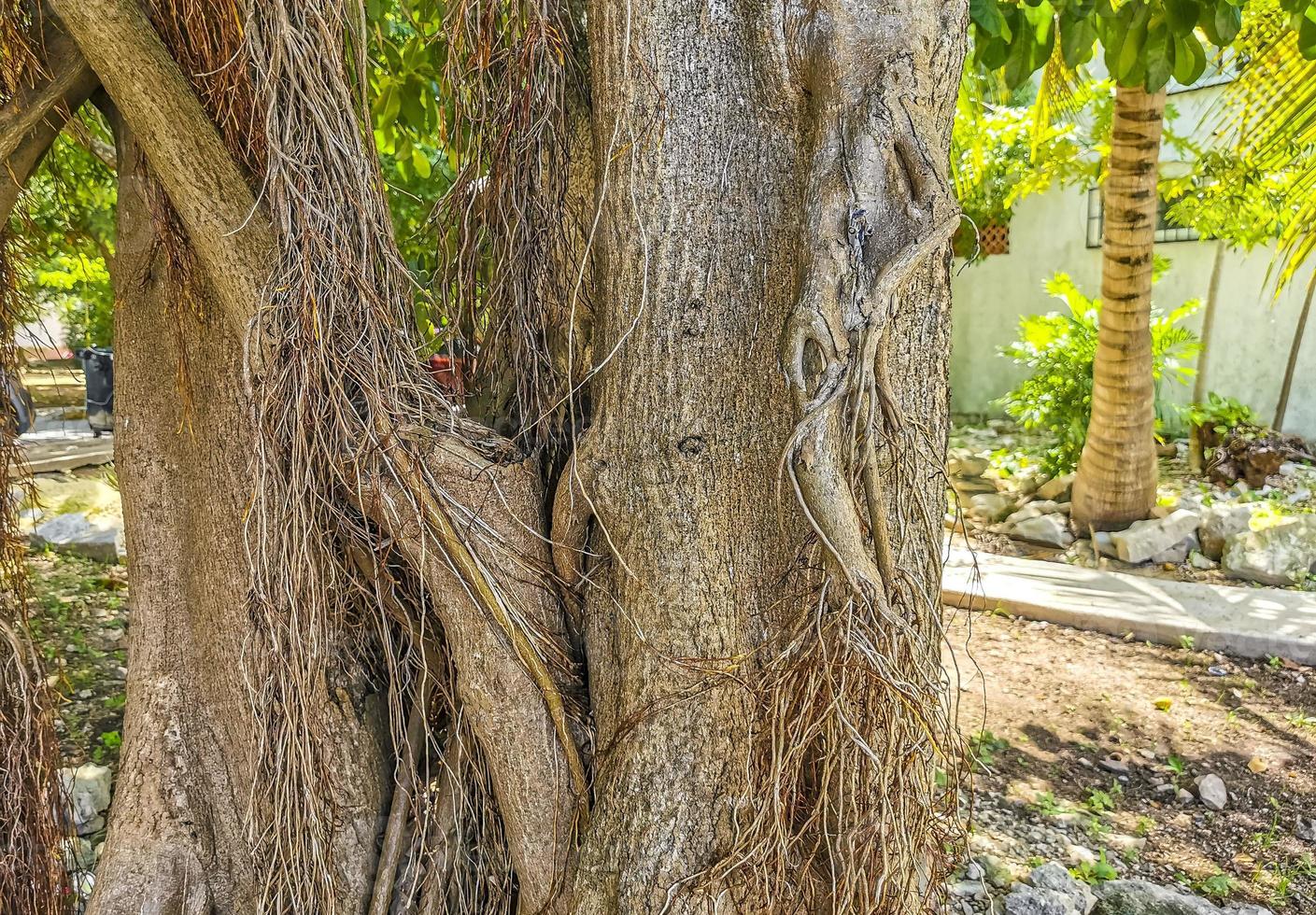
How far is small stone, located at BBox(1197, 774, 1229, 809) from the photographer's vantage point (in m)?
3.60

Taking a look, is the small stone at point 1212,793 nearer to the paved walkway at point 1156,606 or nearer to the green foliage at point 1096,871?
the green foliage at point 1096,871

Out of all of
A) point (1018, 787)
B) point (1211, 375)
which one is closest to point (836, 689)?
point (1018, 787)

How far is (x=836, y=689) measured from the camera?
1733 mm

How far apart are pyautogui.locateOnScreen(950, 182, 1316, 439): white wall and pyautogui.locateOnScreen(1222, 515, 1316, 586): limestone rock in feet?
7.47

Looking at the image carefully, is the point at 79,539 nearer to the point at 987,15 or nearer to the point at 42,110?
the point at 42,110

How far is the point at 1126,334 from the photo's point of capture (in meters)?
6.12

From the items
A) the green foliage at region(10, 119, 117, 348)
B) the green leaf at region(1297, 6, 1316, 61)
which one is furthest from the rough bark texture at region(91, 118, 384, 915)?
the green leaf at region(1297, 6, 1316, 61)

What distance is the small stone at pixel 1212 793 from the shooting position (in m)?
3.60

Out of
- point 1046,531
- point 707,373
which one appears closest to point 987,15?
point 707,373

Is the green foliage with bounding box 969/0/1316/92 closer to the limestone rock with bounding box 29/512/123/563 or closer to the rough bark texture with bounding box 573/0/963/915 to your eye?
the rough bark texture with bounding box 573/0/963/915

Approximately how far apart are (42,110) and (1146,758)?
4277 mm

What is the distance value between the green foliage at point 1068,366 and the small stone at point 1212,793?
4.11 m

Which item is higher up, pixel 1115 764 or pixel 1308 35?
pixel 1308 35

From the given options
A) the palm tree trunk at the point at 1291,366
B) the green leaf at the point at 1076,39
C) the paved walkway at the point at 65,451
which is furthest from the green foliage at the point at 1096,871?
the paved walkway at the point at 65,451
